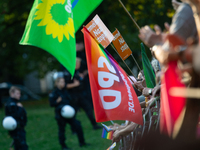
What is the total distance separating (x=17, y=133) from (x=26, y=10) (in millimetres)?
9416

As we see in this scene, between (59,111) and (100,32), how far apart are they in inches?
144

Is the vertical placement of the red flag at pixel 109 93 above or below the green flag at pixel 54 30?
below

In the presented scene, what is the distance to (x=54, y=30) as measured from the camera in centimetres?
370

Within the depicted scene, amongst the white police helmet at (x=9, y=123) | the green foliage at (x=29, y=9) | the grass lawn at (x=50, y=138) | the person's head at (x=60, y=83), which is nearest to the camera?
→ the white police helmet at (x=9, y=123)

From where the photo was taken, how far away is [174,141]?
6.43 feet

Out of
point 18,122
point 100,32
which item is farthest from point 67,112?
point 100,32

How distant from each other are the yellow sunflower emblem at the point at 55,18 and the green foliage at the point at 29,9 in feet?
19.1

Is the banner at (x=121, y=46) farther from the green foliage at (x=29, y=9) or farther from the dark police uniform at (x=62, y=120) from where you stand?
the green foliage at (x=29, y=9)

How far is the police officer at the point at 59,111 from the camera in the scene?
6.65 m

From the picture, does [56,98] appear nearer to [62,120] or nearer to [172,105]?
[62,120]

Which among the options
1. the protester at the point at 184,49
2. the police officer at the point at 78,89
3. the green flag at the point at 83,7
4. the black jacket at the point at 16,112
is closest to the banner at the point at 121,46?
the green flag at the point at 83,7

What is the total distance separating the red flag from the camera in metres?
3.07

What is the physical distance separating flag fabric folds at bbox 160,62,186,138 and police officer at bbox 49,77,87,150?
4.80 metres

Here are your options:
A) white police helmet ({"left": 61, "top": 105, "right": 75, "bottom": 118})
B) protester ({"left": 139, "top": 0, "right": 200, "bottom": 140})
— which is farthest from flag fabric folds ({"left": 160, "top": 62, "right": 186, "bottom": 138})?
white police helmet ({"left": 61, "top": 105, "right": 75, "bottom": 118})
